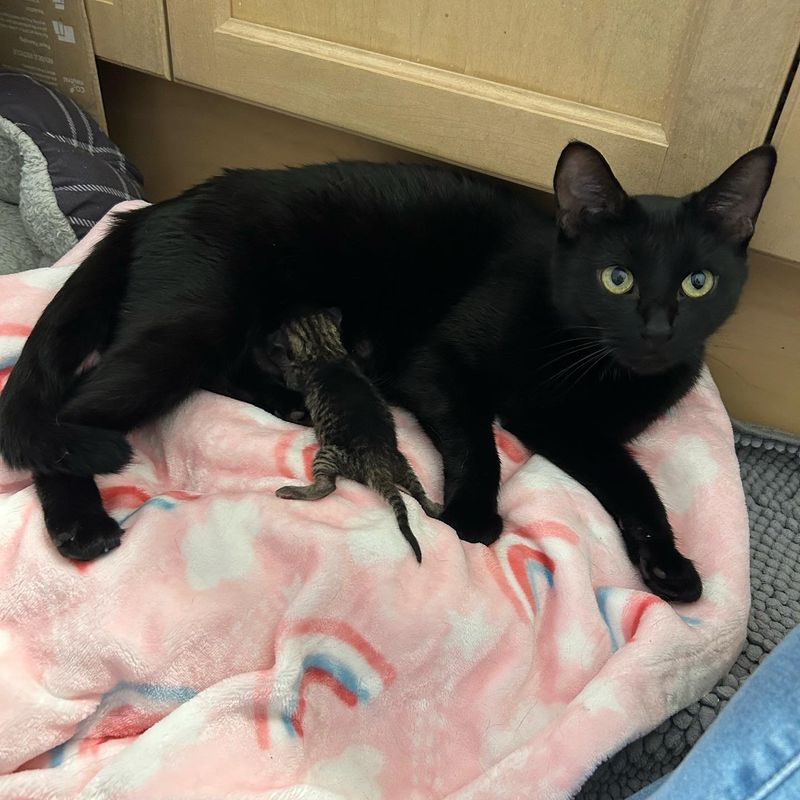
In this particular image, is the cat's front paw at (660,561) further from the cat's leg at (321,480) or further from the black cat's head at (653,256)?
the cat's leg at (321,480)

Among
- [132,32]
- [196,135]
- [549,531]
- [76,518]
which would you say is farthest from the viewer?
[196,135]

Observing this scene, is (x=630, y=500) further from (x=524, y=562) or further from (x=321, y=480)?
(x=321, y=480)

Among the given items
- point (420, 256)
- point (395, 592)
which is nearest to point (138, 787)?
point (395, 592)

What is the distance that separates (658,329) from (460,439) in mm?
348

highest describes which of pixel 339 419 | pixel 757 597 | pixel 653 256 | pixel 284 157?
pixel 653 256

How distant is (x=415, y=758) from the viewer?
2.86ft

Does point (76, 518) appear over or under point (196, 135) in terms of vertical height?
under

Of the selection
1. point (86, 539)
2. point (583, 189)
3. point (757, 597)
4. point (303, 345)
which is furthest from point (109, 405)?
point (757, 597)

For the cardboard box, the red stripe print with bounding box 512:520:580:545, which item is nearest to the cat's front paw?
the red stripe print with bounding box 512:520:580:545

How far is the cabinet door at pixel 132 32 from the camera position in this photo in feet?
4.76

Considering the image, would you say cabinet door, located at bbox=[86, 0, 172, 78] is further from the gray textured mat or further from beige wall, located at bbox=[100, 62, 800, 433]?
the gray textured mat

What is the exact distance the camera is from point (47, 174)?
1.57m

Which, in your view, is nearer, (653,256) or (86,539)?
(86,539)

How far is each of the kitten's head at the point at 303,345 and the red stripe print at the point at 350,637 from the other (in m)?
0.42
